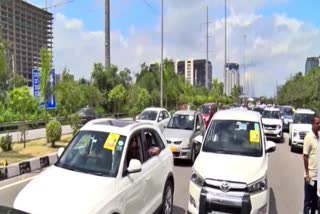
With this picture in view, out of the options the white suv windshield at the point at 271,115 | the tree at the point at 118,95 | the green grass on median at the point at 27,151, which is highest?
the tree at the point at 118,95

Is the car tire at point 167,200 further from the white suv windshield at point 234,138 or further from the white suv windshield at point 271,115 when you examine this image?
the white suv windshield at point 271,115

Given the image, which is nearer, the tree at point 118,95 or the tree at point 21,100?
the tree at point 21,100

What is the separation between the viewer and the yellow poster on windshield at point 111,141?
18.5 feet

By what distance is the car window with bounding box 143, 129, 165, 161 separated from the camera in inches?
255

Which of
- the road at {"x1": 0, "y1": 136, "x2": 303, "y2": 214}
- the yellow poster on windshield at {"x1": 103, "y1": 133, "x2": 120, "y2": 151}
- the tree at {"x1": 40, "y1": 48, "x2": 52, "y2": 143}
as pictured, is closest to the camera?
the yellow poster on windshield at {"x1": 103, "y1": 133, "x2": 120, "y2": 151}

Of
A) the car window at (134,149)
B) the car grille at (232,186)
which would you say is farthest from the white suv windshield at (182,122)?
the car window at (134,149)

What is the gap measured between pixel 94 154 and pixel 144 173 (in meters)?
0.84

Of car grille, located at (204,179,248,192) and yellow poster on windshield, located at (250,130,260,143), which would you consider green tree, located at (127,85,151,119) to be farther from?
car grille, located at (204,179,248,192)

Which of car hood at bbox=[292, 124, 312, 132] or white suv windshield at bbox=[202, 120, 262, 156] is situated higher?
white suv windshield at bbox=[202, 120, 262, 156]

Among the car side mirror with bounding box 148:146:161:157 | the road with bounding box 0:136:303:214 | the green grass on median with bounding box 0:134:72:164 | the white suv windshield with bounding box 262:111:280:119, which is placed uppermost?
the car side mirror with bounding box 148:146:161:157

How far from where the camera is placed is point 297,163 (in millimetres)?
14766

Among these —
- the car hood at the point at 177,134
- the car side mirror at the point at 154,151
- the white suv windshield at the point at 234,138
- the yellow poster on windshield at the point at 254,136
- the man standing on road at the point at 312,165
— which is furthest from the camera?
the car hood at the point at 177,134

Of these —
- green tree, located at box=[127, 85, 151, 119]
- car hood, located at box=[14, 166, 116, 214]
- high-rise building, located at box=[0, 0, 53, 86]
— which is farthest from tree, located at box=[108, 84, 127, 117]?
car hood, located at box=[14, 166, 116, 214]

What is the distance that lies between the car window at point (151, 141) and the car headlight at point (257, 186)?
1689 millimetres
